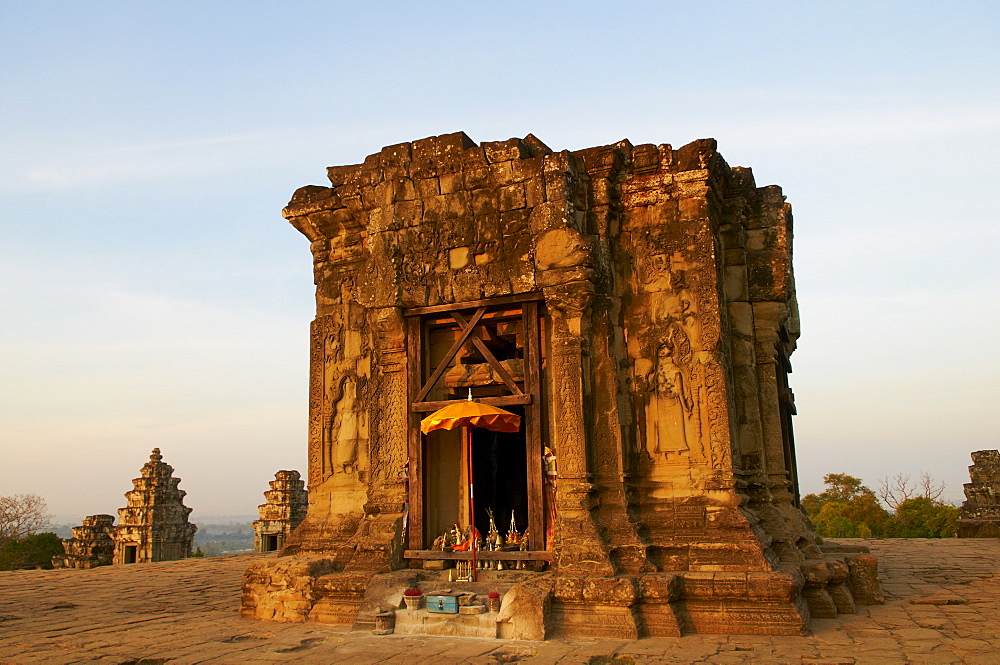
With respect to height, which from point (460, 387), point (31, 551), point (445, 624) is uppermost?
point (460, 387)

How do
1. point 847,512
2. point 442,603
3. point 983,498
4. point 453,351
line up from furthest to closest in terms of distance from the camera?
point 847,512
point 983,498
point 453,351
point 442,603

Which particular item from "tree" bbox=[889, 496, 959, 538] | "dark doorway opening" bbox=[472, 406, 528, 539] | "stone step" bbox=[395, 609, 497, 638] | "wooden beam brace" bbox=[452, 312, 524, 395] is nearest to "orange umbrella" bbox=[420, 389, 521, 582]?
"wooden beam brace" bbox=[452, 312, 524, 395]

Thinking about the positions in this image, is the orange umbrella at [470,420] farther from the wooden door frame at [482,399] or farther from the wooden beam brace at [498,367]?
the wooden beam brace at [498,367]

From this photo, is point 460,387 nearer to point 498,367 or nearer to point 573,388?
point 498,367

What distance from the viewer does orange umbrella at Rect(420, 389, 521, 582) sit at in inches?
315

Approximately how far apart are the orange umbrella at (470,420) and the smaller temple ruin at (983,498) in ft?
43.8

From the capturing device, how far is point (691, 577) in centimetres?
706

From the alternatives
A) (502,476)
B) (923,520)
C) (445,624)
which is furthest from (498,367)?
(923,520)

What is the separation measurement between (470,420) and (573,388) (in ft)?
3.64

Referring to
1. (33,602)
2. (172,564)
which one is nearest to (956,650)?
(33,602)

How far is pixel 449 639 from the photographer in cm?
693

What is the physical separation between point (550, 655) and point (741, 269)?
523 cm

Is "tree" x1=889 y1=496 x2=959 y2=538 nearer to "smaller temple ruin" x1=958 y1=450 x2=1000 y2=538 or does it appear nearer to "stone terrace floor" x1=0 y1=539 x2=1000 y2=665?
"smaller temple ruin" x1=958 y1=450 x2=1000 y2=538

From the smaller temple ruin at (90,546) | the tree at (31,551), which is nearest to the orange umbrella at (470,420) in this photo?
the smaller temple ruin at (90,546)
